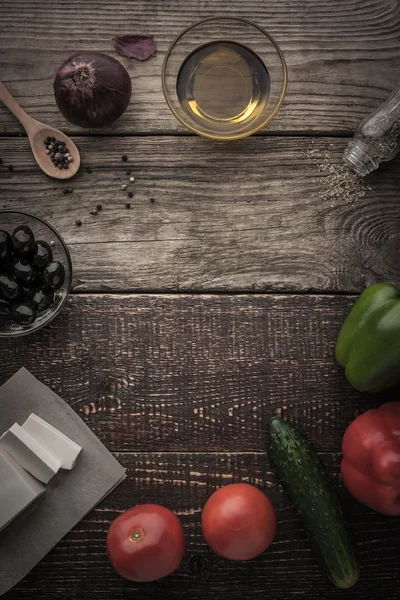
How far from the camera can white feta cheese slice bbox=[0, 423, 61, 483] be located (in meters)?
1.38

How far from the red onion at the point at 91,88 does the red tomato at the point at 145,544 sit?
87 cm

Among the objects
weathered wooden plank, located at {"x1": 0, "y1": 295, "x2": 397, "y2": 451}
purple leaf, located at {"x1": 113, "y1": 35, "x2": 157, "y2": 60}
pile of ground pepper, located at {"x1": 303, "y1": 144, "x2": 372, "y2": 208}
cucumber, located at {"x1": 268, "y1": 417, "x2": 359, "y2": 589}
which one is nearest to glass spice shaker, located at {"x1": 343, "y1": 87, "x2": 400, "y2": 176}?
pile of ground pepper, located at {"x1": 303, "y1": 144, "x2": 372, "y2": 208}

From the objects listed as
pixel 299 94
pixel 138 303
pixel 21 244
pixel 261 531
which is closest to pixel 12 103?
pixel 21 244

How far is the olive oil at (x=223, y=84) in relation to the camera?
1.50 metres

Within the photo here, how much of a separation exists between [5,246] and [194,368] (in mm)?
495

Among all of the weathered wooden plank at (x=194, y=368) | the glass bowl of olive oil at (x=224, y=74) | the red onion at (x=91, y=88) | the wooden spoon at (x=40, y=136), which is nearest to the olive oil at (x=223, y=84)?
the glass bowl of olive oil at (x=224, y=74)

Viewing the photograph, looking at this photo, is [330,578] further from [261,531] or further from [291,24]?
[291,24]

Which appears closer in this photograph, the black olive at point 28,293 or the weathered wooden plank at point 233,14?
the black olive at point 28,293

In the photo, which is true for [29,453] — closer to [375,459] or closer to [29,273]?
[29,273]

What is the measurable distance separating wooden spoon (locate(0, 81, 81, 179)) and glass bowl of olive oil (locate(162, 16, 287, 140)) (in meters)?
0.27

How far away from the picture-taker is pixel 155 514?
1.34 m

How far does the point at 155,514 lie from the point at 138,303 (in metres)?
0.47

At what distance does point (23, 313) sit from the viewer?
136cm

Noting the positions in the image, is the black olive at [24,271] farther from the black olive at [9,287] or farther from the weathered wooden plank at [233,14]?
the weathered wooden plank at [233,14]
